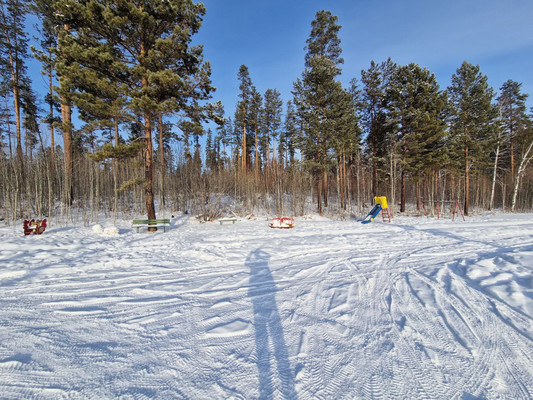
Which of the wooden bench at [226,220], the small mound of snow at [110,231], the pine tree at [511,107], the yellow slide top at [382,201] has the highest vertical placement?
the pine tree at [511,107]

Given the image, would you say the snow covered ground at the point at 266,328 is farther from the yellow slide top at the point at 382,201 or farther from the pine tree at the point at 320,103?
the pine tree at the point at 320,103

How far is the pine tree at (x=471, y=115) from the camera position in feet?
61.9

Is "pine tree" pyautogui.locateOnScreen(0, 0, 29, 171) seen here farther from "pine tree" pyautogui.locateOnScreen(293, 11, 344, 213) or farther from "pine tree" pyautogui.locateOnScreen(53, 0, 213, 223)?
"pine tree" pyautogui.locateOnScreen(293, 11, 344, 213)

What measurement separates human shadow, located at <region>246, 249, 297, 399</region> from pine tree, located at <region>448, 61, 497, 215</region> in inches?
912

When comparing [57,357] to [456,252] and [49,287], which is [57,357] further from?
[456,252]

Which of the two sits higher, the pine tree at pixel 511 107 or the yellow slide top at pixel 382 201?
the pine tree at pixel 511 107

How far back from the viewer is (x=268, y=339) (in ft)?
7.81

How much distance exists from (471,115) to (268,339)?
26.4m

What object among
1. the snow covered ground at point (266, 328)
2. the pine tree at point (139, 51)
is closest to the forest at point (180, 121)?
the pine tree at point (139, 51)

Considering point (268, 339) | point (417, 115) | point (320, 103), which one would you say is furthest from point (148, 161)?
point (417, 115)

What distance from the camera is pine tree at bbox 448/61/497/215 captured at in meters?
18.9

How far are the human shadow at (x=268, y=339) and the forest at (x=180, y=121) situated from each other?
774cm

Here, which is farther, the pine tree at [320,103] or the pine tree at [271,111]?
the pine tree at [271,111]

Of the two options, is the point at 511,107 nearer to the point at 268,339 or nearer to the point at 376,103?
the point at 376,103
